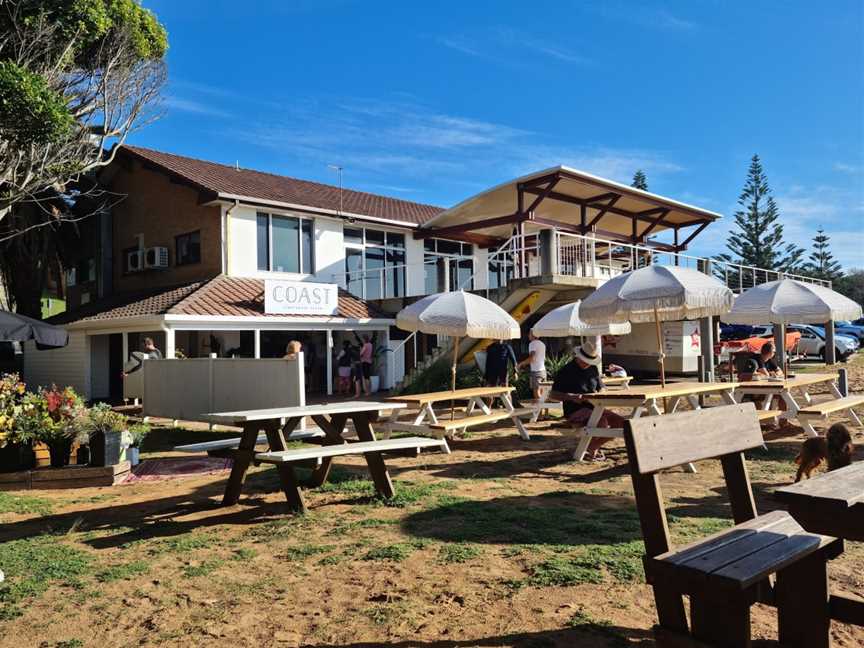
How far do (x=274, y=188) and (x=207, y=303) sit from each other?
6.40 m

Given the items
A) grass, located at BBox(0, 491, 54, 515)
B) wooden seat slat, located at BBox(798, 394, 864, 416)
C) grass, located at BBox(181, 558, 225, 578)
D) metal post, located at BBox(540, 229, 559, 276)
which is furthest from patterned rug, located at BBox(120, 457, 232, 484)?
metal post, located at BBox(540, 229, 559, 276)

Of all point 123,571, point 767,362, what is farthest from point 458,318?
point 123,571

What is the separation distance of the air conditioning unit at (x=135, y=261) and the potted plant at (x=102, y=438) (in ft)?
47.0

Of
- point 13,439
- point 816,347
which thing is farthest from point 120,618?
point 816,347

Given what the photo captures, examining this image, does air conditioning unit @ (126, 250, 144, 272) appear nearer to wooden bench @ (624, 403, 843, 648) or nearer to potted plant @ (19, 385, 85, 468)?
potted plant @ (19, 385, 85, 468)

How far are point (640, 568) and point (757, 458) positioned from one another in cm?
469

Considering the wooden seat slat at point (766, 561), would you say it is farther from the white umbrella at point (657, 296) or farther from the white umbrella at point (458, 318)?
the white umbrella at point (458, 318)

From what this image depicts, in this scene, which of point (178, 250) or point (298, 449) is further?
point (178, 250)

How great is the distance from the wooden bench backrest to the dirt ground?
0.68 m

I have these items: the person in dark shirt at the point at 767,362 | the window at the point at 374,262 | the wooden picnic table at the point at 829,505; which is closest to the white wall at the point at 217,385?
the person in dark shirt at the point at 767,362

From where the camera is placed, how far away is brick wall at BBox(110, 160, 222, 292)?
59.6ft

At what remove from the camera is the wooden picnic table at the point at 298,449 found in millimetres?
5723

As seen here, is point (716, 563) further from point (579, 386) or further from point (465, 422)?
point (465, 422)

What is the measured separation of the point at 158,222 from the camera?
20.1 m
